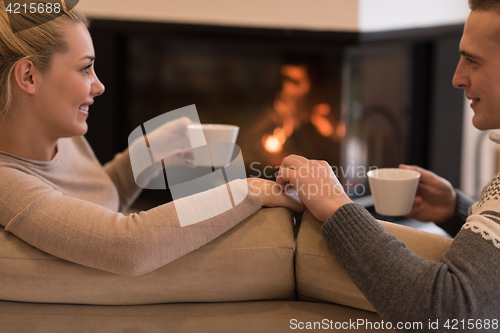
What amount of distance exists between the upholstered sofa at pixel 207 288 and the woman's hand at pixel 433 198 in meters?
0.42

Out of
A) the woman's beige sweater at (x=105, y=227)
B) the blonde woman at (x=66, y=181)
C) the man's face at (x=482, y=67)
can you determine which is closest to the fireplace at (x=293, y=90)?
the blonde woman at (x=66, y=181)

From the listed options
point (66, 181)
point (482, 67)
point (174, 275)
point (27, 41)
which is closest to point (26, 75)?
point (27, 41)

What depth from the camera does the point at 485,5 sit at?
33.8 inches

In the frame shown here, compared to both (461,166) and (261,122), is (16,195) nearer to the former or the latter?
(261,122)

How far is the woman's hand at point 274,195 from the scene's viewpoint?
860 millimetres

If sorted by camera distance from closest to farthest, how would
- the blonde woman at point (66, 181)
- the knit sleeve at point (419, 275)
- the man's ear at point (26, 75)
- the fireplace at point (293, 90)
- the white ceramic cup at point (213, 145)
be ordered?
the knit sleeve at point (419, 275)
the blonde woman at point (66, 181)
the man's ear at point (26, 75)
the white ceramic cup at point (213, 145)
the fireplace at point (293, 90)

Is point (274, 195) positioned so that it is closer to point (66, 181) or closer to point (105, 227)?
point (105, 227)

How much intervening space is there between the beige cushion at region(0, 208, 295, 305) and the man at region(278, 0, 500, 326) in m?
0.11

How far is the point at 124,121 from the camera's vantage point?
2.64 meters

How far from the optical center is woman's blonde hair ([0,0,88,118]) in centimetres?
94

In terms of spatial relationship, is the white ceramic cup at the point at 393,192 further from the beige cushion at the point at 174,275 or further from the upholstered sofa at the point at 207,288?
the beige cushion at the point at 174,275

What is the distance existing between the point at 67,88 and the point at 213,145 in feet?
1.27

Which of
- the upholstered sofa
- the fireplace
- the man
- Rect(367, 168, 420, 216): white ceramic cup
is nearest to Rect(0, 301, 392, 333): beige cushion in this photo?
the upholstered sofa

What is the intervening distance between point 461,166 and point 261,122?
4.38 ft
